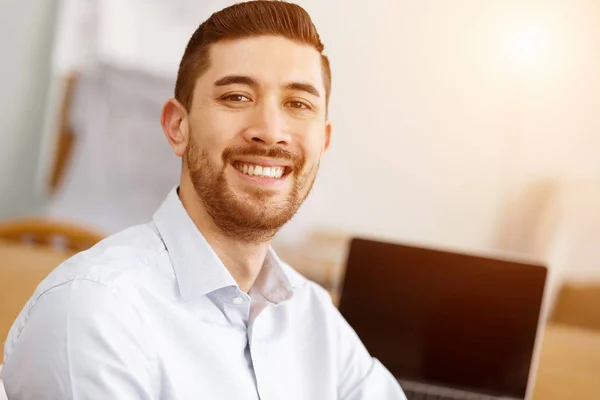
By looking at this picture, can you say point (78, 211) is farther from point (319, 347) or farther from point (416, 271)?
point (319, 347)

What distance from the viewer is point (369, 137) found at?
2465mm

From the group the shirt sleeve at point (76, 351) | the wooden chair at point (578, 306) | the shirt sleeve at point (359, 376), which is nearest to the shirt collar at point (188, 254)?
the shirt sleeve at point (76, 351)

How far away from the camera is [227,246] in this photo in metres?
0.82

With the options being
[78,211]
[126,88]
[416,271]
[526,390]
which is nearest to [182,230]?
[416,271]

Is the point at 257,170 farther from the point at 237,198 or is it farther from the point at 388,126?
the point at 388,126

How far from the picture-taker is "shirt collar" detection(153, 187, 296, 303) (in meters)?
0.74

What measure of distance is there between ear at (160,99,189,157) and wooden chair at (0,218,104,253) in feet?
3.30

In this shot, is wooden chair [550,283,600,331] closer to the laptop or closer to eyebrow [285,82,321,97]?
the laptop

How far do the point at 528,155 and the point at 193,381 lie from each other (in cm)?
193

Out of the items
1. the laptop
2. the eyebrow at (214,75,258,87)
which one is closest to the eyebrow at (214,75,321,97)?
the eyebrow at (214,75,258,87)

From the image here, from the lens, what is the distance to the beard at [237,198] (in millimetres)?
771

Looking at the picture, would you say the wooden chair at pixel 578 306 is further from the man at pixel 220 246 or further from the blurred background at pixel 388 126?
the man at pixel 220 246

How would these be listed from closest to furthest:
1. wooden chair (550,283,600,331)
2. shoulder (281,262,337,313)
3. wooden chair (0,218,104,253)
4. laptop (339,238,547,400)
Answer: shoulder (281,262,337,313), laptop (339,238,547,400), wooden chair (0,218,104,253), wooden chair (550,283,600,331)

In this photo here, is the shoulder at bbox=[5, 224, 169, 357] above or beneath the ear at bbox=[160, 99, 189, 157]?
beneath
